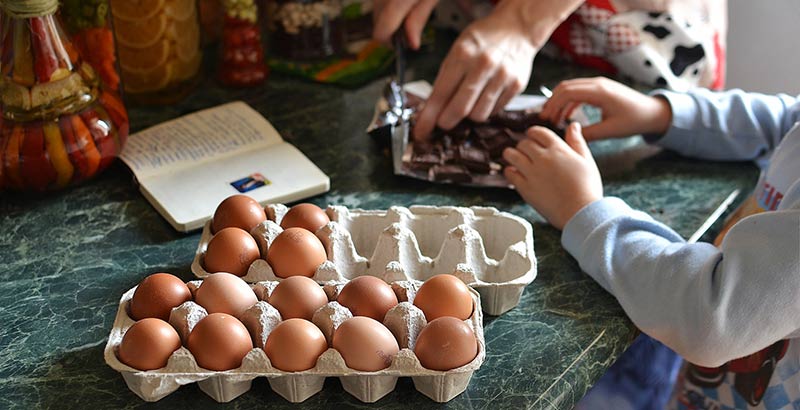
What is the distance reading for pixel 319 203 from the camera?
51.3 inches

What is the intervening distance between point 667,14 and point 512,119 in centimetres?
40

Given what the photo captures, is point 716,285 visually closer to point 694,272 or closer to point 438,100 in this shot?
point 694,272

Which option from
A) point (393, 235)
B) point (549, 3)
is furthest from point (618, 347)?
point (549, 3)

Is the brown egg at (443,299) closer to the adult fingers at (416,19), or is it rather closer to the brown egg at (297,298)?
the brown egg at (297,298)

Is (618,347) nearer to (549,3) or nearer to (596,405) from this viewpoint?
(596,405)

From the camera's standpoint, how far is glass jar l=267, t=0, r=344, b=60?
166cm

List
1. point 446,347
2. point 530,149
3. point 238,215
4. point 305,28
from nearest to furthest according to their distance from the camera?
1. point 446,347
2. point 238,215
3. point 530,149
4. point 305,28

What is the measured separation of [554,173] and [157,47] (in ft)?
2.34

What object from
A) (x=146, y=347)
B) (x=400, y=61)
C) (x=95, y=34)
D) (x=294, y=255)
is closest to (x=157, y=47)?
(x=95, y=34)

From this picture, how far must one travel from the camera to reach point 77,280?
3.66 ft

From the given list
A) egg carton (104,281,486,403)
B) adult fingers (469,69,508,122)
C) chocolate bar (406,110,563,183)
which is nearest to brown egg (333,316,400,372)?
egg carton (104,281,486,403)

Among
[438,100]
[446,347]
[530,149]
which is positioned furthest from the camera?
[438,100]

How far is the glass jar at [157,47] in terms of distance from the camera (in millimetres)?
1450

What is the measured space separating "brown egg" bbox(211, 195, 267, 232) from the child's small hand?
0.39m
